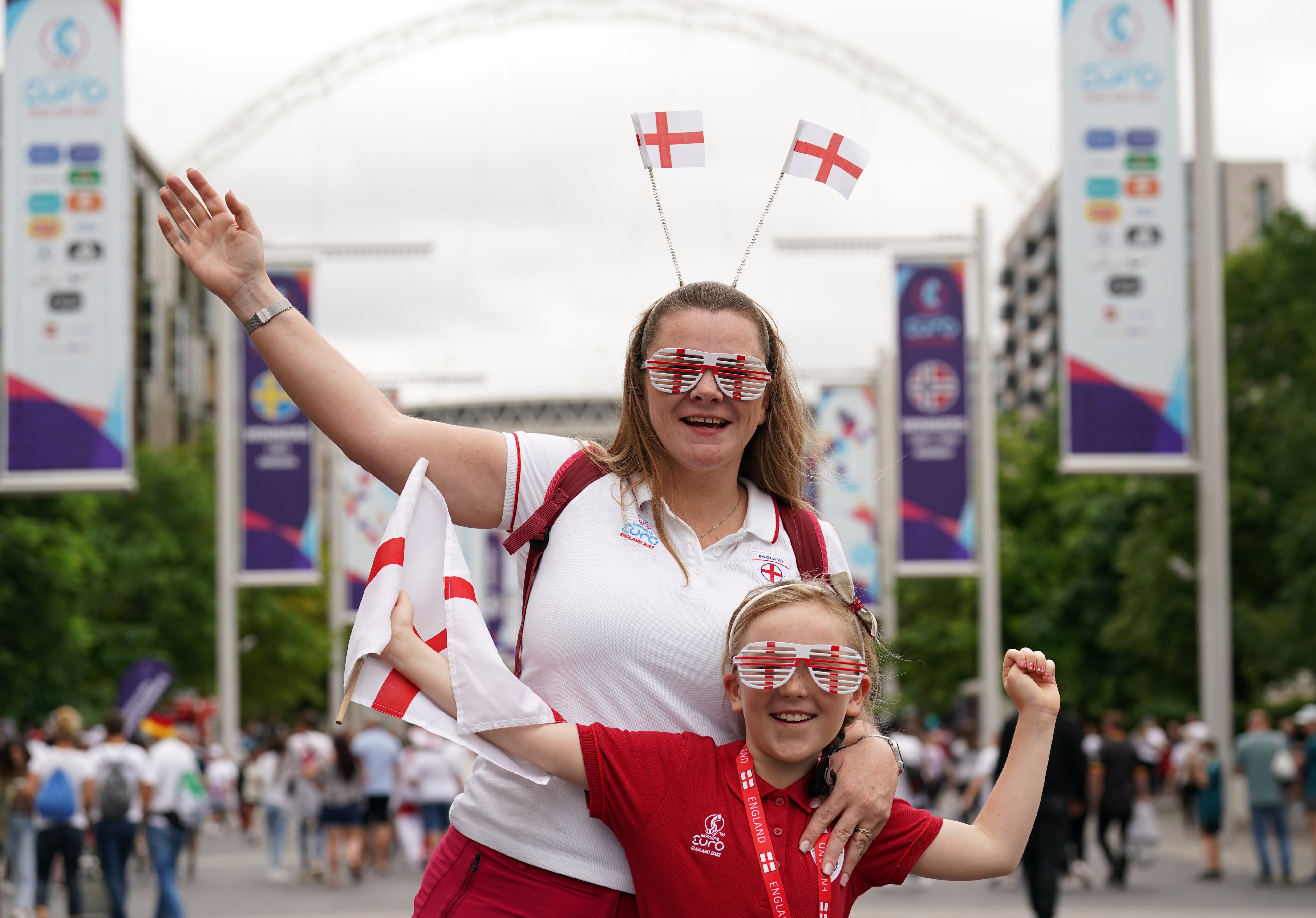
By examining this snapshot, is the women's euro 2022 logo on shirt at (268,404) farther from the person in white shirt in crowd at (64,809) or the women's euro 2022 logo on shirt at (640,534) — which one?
the women's euro 2022 logo on shirt at (640,534)

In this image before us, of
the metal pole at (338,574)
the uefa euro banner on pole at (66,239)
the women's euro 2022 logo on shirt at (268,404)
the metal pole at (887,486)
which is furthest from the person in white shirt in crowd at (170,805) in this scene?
the metal pole at (887,486)

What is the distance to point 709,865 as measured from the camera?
9.05 ft

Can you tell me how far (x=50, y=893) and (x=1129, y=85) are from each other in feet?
48.9

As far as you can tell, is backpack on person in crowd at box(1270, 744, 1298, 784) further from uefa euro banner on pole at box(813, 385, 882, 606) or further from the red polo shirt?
the red polo shirt

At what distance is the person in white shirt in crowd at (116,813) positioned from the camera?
13.5 metres

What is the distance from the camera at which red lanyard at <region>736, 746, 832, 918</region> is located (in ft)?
9.02

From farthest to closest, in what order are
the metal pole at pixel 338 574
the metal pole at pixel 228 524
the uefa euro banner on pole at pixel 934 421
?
the metal pole at pixel 338 574
the metal pole at pixel 228 524
the uefa euro banner on pole at pixel 934 421

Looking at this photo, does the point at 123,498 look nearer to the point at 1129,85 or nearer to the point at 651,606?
the point at 1129,85

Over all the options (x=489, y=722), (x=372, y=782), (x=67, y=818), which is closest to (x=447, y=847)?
(x=489, y=722)

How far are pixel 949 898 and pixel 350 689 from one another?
15.1m

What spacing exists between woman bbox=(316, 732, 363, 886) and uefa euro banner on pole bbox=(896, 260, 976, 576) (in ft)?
30.5

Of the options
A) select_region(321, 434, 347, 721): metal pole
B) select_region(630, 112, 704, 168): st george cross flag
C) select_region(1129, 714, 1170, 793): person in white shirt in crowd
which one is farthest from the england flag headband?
select_region(321, 434, 347, 721): metal pole

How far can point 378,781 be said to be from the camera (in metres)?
19.1

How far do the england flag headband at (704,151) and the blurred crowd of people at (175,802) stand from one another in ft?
29.2
